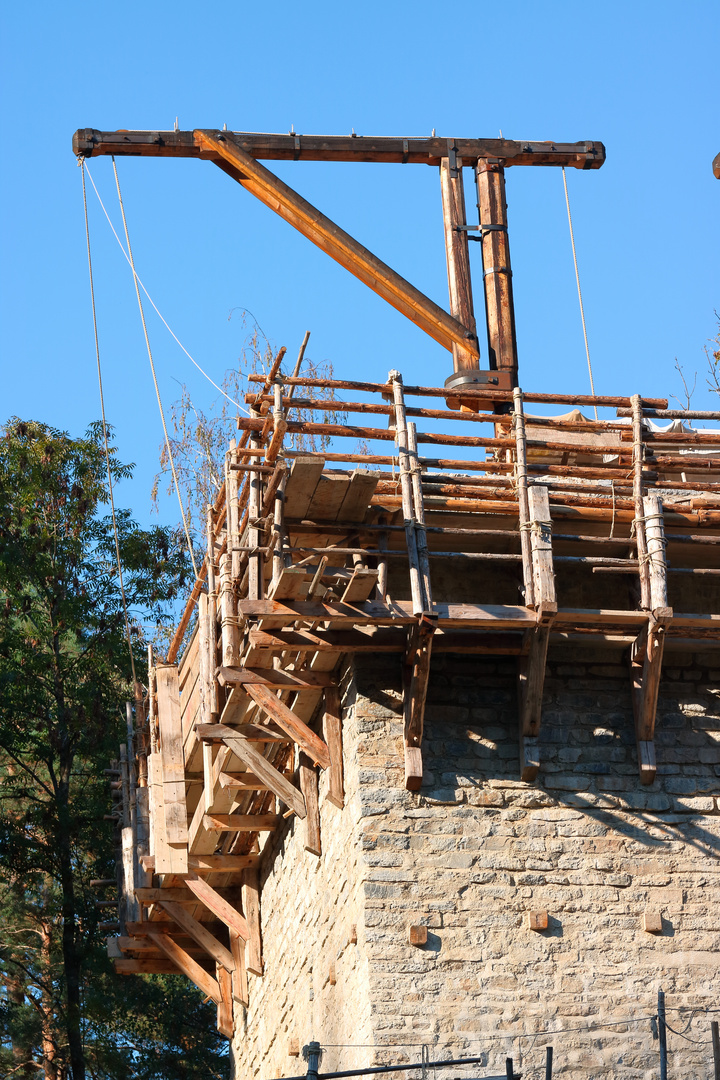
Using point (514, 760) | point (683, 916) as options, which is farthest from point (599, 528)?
point (683, 916)

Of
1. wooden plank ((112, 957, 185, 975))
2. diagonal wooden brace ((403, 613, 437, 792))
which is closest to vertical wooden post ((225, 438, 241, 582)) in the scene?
diagonal wooden brace ((403, 613, 437, 792))

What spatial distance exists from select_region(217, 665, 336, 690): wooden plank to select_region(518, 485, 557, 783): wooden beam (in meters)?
1.41

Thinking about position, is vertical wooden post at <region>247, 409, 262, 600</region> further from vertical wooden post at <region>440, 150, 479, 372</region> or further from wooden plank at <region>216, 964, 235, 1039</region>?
wooden plank at <region>216, 964, 235, 1039</region>

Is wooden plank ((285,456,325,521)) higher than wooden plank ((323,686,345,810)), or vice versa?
wooden plank ((285,456,325,521))

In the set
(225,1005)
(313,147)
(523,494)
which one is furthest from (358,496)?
(225,1005)

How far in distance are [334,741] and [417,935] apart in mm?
1539

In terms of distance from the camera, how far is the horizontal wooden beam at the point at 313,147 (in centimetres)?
1345

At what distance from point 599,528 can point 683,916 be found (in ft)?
8.79

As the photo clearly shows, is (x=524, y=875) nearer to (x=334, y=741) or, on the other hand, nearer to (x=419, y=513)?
(x=334, y=741)

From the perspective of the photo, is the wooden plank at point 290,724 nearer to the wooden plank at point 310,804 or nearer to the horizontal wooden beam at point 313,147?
the wooden plank at point 310,804

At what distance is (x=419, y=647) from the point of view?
951 centimetres

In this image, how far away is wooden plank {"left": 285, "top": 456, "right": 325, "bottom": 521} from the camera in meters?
9.12

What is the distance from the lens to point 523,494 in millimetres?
9867

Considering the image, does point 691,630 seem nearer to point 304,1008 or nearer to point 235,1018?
point 304,1008
